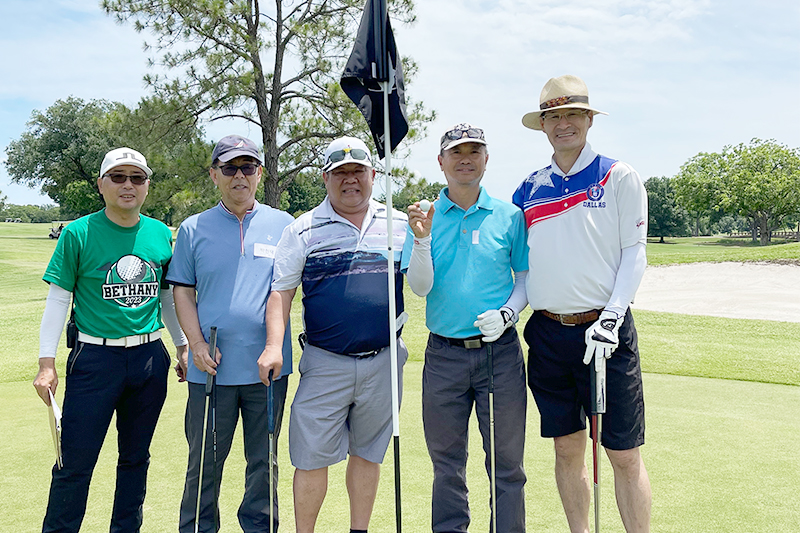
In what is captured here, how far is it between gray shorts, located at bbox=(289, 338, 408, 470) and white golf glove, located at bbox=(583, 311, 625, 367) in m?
0.90

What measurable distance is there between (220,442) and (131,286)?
2.74 feet

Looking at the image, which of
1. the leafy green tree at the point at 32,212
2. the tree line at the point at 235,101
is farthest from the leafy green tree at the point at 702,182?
the leafy green tree at the point at 32,212

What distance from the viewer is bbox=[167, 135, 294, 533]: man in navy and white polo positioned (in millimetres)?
2852

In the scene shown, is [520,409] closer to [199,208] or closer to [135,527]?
[135,527]

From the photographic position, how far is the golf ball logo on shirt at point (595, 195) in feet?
8.55

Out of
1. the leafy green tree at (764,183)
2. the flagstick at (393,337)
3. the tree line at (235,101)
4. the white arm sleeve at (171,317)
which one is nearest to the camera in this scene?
the flagstick at (393,337)

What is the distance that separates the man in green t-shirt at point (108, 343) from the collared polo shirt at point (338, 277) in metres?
0.67

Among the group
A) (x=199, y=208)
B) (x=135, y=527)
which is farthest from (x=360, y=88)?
(x=199, y=208)

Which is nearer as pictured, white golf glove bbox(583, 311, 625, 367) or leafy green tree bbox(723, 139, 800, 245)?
white golf glove bbox(583, 311, 625, 367)

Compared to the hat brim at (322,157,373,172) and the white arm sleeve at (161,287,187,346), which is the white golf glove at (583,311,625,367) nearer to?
the hat brim at (322,157,373,172)

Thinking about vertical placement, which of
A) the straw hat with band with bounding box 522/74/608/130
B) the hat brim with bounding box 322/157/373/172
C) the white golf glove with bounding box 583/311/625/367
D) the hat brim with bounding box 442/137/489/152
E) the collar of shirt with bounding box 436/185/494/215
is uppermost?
the straw hat with band with bounding box 522/74/608/130

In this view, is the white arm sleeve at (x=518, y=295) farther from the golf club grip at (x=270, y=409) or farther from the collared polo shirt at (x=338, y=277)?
the golf club grip at (x=270, y=409)

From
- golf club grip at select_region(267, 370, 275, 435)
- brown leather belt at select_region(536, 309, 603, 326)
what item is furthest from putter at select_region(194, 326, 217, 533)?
brown leather belt at select_region(536, 309, 603, 326)

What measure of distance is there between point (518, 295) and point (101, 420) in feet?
6.38
